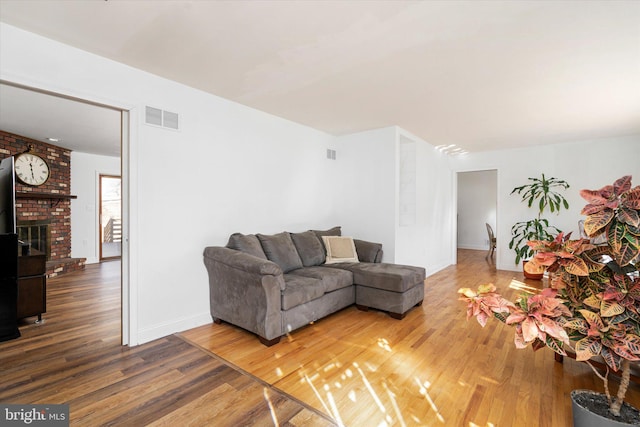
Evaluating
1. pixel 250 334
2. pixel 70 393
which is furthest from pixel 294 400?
pixel 70 393

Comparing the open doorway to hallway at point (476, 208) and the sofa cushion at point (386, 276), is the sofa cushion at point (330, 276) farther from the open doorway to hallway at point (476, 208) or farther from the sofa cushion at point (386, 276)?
the open doorway to hallway at point (476, 208)

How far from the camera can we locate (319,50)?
7.69 ft

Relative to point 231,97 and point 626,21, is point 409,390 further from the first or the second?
point 231,97

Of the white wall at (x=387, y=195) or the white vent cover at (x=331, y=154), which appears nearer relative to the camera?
the white wall at (x=387, y=195)

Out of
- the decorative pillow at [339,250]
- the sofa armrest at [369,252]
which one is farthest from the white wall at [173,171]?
the sofa armrest at [369,252]

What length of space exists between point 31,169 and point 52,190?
0.54m

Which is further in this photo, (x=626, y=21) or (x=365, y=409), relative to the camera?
(x=626, y=21)

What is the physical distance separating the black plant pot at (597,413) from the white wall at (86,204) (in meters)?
8.00

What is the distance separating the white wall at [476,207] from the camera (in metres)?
8.77

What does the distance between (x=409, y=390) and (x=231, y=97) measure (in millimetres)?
3249

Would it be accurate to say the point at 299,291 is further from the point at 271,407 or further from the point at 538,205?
the point at 538,205

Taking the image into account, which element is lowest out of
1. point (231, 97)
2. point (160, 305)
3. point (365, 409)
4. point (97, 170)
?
point (365, 409)

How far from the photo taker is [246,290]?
278 cm

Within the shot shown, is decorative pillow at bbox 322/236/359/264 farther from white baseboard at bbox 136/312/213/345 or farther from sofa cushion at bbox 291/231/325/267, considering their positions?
white baseboard at bbox 136/312/213/345
